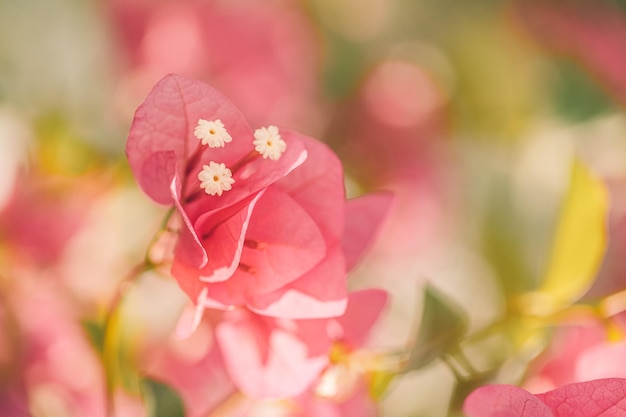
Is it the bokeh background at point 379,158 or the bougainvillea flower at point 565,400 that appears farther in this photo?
the bokeh background at point 379,158

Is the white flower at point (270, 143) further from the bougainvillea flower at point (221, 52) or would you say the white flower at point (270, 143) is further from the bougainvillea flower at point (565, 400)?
the bougainvillea flower at point (221, 52)

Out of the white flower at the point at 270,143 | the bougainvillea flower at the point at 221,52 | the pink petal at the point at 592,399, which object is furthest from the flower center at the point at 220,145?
the bougainvillea flower at the point at 221,52

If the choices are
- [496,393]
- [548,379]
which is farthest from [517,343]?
[496,393]

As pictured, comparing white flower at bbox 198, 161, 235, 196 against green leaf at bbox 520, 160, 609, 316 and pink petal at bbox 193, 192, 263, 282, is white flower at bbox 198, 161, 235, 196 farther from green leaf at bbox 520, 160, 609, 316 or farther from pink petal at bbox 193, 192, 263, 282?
green leaf at bbox 520, 160, 609, 316

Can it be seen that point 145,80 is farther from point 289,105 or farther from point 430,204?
point 430,204

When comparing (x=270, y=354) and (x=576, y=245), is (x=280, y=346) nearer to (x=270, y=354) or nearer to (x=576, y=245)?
(x=270, y=354)

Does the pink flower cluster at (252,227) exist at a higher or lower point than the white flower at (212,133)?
lower

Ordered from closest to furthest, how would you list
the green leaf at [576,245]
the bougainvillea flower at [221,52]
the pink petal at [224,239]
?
1. the pink petal at [224,239]
2. the green leaf at [576,245]
3. the bougainvillea flower at [221,52]

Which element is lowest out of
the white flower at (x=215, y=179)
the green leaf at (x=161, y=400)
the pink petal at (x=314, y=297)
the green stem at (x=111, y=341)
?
the green leaf at (x=161, y=400)
